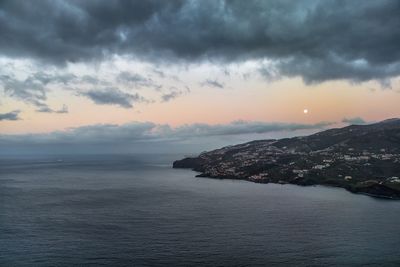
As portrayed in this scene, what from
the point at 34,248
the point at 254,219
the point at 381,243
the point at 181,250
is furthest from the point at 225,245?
the point at 34,248

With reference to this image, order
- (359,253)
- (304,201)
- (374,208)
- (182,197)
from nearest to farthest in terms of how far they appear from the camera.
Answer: (359,253)
(374,208)
(304,201)
(182,197)

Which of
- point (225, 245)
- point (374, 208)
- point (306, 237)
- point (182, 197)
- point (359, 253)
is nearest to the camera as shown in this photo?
point (359, 253)

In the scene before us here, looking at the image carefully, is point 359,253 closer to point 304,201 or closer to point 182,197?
point 304,201

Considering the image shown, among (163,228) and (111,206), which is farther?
(111,206)

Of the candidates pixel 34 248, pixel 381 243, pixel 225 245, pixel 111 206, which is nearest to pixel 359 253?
pixel 381 243

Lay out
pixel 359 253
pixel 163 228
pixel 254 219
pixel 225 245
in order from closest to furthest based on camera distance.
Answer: pixel 359 253 < pixel 225 245 < pixel 163 228 < pixel 254 219

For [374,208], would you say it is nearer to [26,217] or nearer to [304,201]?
[304,201]
